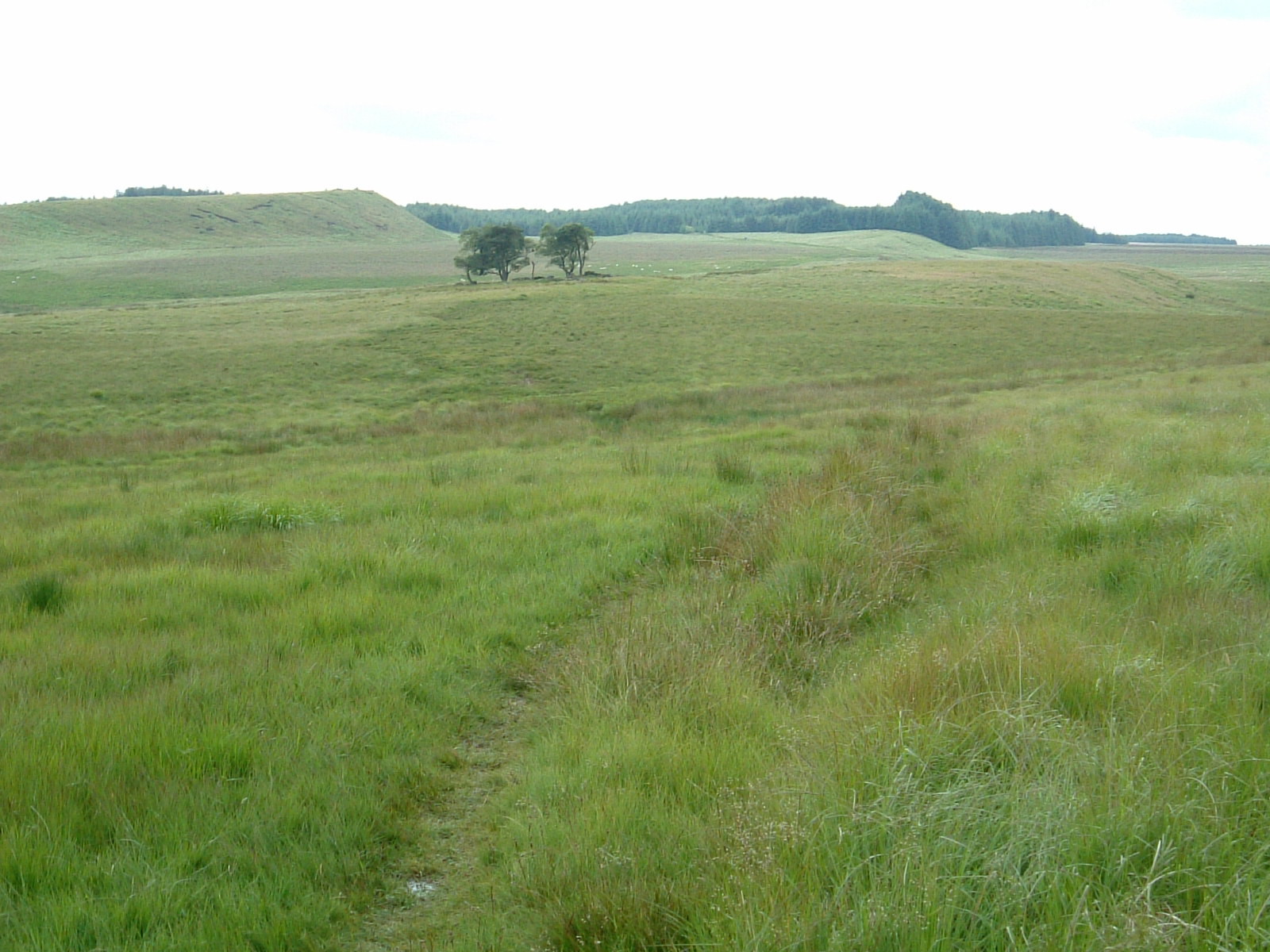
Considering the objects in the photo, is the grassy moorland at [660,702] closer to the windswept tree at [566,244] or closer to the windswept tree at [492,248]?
the windswept tree at [492,248]

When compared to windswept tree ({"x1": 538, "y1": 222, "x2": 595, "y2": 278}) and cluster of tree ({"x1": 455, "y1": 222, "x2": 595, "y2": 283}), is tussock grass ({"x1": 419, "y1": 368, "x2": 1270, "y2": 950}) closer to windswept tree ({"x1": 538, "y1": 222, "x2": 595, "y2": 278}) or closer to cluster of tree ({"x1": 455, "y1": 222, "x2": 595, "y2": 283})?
cluster of tree ({"x1": 455, "y1": 222, "x2": 595, "y2": 283})

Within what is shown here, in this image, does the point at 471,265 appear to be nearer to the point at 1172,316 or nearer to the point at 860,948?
the point at 1172,316

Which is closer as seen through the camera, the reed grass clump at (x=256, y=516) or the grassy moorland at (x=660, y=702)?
the grassy moorland at (x=660, y=702)

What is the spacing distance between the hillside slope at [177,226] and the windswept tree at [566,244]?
78.1 m

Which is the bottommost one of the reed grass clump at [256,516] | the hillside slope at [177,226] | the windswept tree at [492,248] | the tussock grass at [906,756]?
the reed grass clump at [256,516]

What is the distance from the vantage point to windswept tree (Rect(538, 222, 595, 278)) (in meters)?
97.4

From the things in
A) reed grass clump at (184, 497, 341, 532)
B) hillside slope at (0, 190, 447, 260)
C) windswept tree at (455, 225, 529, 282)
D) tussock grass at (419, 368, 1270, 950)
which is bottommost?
reed grass clump at (184, 497, 341, 532)

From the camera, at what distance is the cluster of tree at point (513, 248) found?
95375mm

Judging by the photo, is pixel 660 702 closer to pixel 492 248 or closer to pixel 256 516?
pixel 256 516

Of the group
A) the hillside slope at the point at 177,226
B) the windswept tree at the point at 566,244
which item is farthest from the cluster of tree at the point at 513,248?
the hillside slope at the point at 177,226

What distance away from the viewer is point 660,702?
176 inches

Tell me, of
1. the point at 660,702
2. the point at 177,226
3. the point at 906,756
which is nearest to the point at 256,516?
the point at 660,702

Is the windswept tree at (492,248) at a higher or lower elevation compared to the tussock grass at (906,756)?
higher

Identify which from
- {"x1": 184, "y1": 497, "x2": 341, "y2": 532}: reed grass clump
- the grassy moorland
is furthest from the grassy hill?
the grassy moorland
